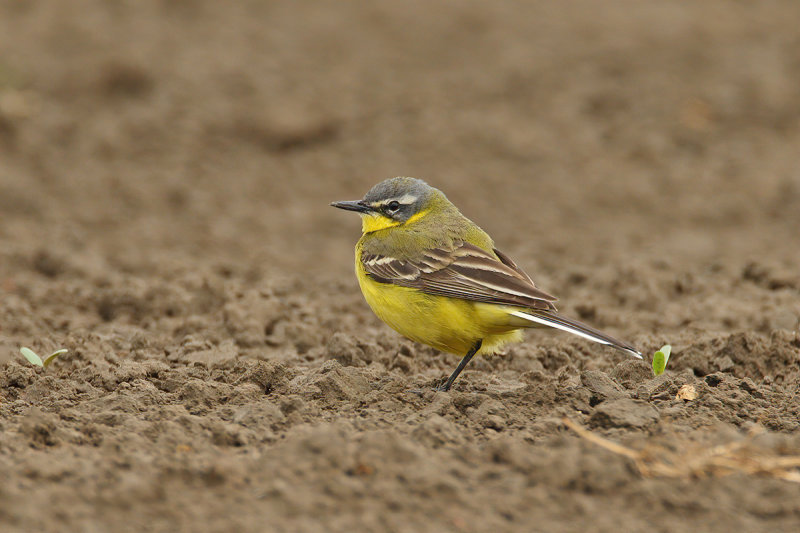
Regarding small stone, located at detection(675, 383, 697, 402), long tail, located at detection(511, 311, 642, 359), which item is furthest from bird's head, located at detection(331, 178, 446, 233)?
small stone, located at detection(675, 383, 697, 402)

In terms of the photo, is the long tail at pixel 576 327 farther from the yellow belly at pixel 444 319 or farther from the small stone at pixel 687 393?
the small stone at pixel 687 393

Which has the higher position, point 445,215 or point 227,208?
point 445,215

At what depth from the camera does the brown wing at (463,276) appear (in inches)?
241

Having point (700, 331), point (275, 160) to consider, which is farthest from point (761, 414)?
point (275, 160)

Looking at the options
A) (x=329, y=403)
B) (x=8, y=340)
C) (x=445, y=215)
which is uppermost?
(x=445, y=215)

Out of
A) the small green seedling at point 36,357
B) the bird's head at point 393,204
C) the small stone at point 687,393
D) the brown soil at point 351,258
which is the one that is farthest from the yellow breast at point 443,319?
the small green seedling at point 36,357

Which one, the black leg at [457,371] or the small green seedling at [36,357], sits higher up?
the black leg at [457,371]

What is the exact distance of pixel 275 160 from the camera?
13.7 meters

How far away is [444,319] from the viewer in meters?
6.40

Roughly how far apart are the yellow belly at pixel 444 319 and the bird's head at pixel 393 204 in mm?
772

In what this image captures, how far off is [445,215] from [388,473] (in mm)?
3208

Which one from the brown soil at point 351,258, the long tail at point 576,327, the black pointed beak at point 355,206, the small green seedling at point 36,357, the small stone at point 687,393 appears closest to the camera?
the brown soil at point 351,258

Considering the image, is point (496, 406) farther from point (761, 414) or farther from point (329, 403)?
point (761, 414)

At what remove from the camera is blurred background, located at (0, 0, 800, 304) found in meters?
11.7
